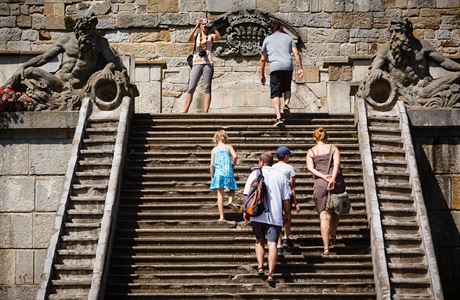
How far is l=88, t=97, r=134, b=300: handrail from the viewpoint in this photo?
17.5 meters

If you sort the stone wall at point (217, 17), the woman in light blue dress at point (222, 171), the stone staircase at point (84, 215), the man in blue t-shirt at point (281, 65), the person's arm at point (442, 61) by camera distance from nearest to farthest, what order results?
the stone staircase at point (84, 215) < the woman in light blue dress at point (222, 171) < the person's arm at point (442, 61) < the man in blue t-shirt at point (281, 65) < the stone wall at point (217, 17)

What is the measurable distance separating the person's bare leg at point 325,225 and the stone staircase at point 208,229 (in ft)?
0.76

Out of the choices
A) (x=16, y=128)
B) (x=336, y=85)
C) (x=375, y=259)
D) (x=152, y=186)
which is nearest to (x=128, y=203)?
(x=152, y=186)

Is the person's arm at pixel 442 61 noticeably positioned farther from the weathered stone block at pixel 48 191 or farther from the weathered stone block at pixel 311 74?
the weathered stone block at pixel 48 191

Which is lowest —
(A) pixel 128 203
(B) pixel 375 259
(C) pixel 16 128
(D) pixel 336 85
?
(B) pixel 375 259

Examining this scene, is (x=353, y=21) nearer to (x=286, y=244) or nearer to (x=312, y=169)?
(x=312, y=169)

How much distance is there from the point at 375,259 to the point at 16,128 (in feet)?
19.2

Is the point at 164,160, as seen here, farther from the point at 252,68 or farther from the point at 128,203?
the point at 252,68

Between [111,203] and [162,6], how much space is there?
9.35 m

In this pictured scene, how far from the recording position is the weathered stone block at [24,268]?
1989 cm

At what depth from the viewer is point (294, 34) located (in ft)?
89.3

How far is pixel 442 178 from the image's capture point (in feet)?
66.3

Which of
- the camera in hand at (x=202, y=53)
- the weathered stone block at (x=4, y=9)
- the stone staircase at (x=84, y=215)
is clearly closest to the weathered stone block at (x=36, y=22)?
the weathered stone block at (x=4, y=9)

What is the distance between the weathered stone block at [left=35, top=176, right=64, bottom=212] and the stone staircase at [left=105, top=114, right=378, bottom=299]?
110cm
